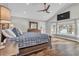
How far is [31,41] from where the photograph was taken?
218 cm

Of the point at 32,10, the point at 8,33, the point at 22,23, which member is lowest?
the point at 8,33

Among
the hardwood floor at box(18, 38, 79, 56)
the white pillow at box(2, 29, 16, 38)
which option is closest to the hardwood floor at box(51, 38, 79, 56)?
the hardwood floor at box(18, 38, 79, 56)

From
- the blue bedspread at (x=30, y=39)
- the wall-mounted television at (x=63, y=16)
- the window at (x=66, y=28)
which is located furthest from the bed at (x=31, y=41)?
the wall-mounted television at (x=63, y=16)

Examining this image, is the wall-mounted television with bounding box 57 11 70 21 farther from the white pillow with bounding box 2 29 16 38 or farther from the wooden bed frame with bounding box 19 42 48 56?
the white pillow with bounding box 2 29 16 38

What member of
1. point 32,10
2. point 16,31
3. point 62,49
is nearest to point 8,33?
point 16,31

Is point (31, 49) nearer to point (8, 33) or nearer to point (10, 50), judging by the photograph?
point (10, 50)

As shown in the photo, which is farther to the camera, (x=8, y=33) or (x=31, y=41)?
(x=31, y=41)

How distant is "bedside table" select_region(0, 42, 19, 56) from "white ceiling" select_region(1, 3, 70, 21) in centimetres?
55

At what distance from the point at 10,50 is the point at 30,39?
16.6 inches

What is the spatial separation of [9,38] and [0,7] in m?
0.58

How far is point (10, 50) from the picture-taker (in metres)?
2.09

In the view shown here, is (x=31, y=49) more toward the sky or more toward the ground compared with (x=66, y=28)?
more toward the ground

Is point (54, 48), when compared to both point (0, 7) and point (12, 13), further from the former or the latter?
point (0, 7)

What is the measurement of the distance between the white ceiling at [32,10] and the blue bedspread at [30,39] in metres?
0.32
